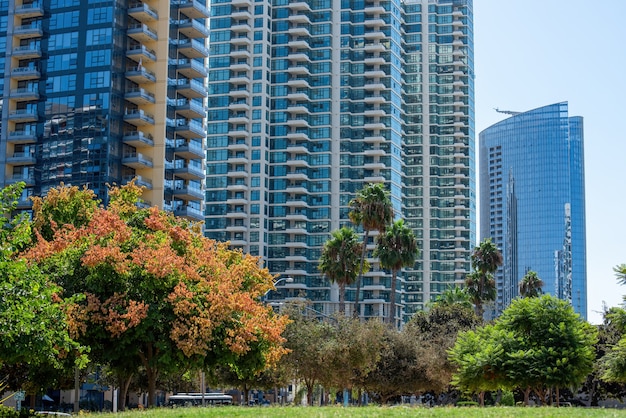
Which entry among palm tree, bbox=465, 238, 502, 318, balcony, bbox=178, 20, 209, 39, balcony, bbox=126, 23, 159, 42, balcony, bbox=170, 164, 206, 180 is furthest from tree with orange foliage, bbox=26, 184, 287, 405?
balcony, bbox=178, 20, 209, 39

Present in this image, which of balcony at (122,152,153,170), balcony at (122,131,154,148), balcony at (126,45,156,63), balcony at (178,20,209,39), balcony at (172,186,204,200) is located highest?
balcony at (178,20,209,39)

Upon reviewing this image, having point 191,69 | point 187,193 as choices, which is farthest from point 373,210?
point 191,69

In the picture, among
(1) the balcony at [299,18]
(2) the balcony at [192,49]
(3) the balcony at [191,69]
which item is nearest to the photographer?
(3) the balcony at [191,69]

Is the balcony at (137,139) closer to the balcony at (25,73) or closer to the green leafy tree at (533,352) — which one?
the balcony at (25,73)

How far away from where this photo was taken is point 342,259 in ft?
310

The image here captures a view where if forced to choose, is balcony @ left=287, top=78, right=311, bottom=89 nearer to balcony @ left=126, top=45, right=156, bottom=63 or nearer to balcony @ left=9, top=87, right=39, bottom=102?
balcony @ left=126, top=45, right=156, bottom=63

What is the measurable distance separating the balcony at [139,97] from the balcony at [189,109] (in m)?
6.09

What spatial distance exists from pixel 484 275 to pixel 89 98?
48.3 metres

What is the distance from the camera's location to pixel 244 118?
14875cm

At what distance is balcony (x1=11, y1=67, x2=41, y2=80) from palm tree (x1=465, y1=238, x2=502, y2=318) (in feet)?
174

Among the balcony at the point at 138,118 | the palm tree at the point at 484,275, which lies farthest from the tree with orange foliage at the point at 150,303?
the palm tree at the point at 484,275

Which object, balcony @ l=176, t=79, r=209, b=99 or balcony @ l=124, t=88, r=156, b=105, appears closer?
balcony @ l=124, t=88, r=156, b=105

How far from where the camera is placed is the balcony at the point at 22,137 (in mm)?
98750

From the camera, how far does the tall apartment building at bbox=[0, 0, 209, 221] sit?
9681 centimetres
